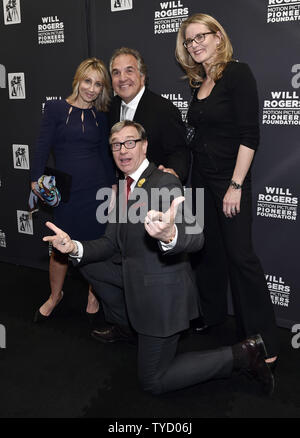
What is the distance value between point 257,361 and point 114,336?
102cm

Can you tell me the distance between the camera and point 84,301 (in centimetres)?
357

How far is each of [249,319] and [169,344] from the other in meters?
0.60

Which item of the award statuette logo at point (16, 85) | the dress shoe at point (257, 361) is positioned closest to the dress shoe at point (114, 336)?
the dress shoe at point (257, 361)

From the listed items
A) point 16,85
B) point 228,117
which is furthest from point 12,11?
point 228,117

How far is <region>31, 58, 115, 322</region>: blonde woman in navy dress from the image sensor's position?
280cm

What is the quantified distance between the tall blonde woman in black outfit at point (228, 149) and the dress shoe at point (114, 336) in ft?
2.46

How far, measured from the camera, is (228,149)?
8.06 feet

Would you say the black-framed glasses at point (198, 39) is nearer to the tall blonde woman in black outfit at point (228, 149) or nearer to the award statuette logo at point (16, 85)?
the tall blonde woman in black outfit at point (228, 149)

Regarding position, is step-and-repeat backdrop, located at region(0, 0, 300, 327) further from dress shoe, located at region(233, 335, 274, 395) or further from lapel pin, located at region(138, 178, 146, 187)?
lapel pin, located at region(138, 178, 146, 187)

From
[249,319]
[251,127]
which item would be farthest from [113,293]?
[251,127]

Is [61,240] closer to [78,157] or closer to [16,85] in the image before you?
[78,157]

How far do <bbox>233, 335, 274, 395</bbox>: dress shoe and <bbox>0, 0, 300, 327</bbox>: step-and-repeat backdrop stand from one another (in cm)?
A: 81
